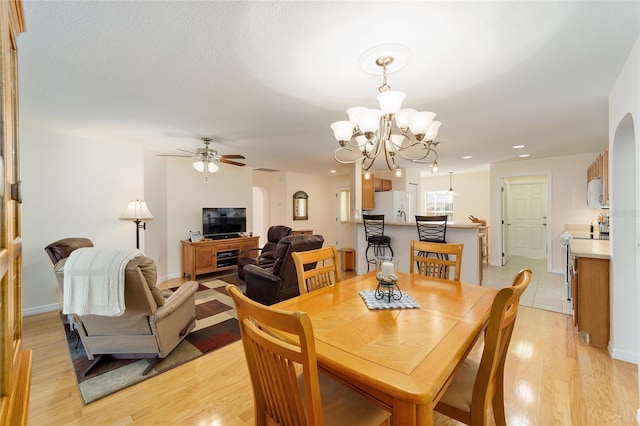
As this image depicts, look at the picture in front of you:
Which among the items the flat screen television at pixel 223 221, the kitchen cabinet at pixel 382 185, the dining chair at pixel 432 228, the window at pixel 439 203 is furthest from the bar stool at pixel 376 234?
the window at pixel 439 203

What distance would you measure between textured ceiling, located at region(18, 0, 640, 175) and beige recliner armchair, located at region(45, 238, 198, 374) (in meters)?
1.46

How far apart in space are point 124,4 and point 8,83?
92cm

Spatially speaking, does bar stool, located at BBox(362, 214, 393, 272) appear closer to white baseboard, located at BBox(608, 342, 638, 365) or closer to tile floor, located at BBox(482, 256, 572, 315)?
tile floor, located at BBox(482, 256, 572, 315)

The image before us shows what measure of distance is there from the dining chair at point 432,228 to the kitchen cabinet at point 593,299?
1457mm

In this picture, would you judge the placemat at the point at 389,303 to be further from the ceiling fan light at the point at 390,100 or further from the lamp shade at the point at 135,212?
the lamp shade at the point at 135,212

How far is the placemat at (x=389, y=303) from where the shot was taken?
1.52m

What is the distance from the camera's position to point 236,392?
193 centimetres

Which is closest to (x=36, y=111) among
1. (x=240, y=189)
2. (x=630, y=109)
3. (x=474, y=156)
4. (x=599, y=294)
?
(x=240, y=189)

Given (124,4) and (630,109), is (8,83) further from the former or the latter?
(630,109)

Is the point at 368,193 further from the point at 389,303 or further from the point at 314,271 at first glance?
the point at 389,303

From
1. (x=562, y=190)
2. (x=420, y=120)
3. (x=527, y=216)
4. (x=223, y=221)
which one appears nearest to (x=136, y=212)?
(x=223, y=221)

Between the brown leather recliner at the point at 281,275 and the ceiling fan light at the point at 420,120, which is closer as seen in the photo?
the ceiling fan light at the point at 420,120

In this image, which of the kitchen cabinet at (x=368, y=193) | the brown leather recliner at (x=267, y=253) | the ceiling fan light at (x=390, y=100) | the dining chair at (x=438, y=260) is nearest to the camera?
the ceiling fan light at (x=390, y=100)

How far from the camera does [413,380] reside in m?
0.89
